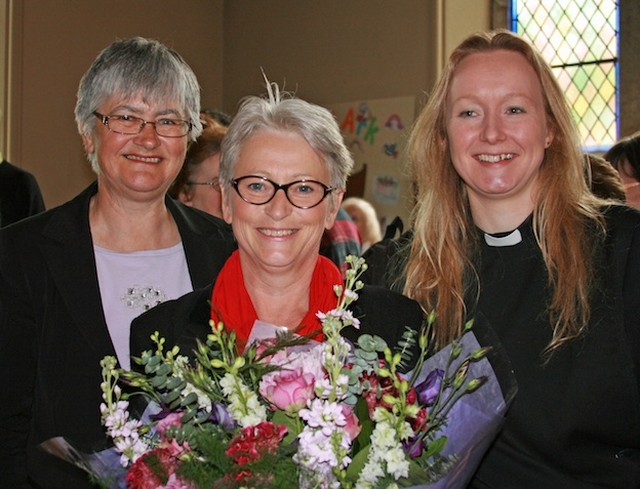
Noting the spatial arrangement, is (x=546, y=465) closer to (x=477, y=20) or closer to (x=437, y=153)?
(x=437, y=153)

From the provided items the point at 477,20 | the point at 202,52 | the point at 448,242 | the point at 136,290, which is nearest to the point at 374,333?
the point at 448,242

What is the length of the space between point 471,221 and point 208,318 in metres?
0.75

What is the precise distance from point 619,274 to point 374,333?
0.58 metres

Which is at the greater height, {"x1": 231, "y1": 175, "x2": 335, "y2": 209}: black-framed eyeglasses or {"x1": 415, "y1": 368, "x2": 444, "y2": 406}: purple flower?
{"x1": 231, "y1": 175, "x2": 335, "y2": 209}: black-framed eyeglasses

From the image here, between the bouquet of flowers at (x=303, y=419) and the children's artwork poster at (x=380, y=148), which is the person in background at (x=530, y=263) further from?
the children's artwork poster at (x=380, y=148)

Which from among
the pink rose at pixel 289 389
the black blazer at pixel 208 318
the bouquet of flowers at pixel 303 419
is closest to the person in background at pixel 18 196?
the black blazer at pixel 208 318

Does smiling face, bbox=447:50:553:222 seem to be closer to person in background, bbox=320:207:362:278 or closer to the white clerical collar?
the white clerical collar

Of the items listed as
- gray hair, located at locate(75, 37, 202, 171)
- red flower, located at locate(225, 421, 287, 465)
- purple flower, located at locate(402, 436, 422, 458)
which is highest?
gray hair, located at locate(75, 37, 202, 171)

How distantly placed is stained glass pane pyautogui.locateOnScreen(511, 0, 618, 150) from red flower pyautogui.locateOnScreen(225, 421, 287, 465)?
6.93 meters

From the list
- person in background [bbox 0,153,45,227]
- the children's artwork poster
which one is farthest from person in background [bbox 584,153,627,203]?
the children's artwork poster

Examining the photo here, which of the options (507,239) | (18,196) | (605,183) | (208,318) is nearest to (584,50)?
(605,183)

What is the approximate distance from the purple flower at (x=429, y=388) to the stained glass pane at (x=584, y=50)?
6684mm

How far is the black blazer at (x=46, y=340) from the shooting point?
2.31 meters

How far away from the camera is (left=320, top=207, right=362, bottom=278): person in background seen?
174 inches
